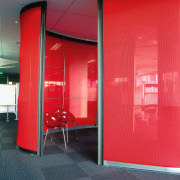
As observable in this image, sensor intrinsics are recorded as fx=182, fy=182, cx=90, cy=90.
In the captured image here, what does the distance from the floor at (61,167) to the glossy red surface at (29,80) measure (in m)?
0.39

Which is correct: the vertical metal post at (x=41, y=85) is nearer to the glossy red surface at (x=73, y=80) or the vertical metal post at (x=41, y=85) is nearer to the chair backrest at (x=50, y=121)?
the chair backrest at (x=50, y=121)

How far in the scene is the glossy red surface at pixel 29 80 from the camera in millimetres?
3965

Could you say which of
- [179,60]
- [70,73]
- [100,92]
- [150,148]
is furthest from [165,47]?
[70,73]

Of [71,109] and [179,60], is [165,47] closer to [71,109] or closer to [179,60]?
[179,60]

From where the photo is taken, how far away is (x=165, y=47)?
10.2 ft

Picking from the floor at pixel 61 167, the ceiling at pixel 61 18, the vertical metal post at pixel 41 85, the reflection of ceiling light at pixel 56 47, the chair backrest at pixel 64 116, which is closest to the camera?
the floor at pixel 61 167

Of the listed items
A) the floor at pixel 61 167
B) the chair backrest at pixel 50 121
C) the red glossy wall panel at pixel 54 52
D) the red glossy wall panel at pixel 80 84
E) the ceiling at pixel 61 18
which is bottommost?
the floor at pixel 61 167

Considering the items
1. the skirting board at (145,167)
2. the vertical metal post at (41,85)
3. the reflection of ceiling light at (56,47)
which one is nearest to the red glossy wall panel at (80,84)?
the reflection of ceiling light at (56,47)

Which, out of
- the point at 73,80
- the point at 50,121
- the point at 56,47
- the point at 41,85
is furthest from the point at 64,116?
the point at 56,47

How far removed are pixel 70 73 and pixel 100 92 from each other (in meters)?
3.30

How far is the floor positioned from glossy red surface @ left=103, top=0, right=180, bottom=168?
0.29 m

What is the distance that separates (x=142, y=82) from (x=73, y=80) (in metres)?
3.77

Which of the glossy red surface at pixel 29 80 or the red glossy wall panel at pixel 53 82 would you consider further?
the red glossy wall panel at pixel 53 82

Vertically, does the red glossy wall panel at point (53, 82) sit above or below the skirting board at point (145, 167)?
above
